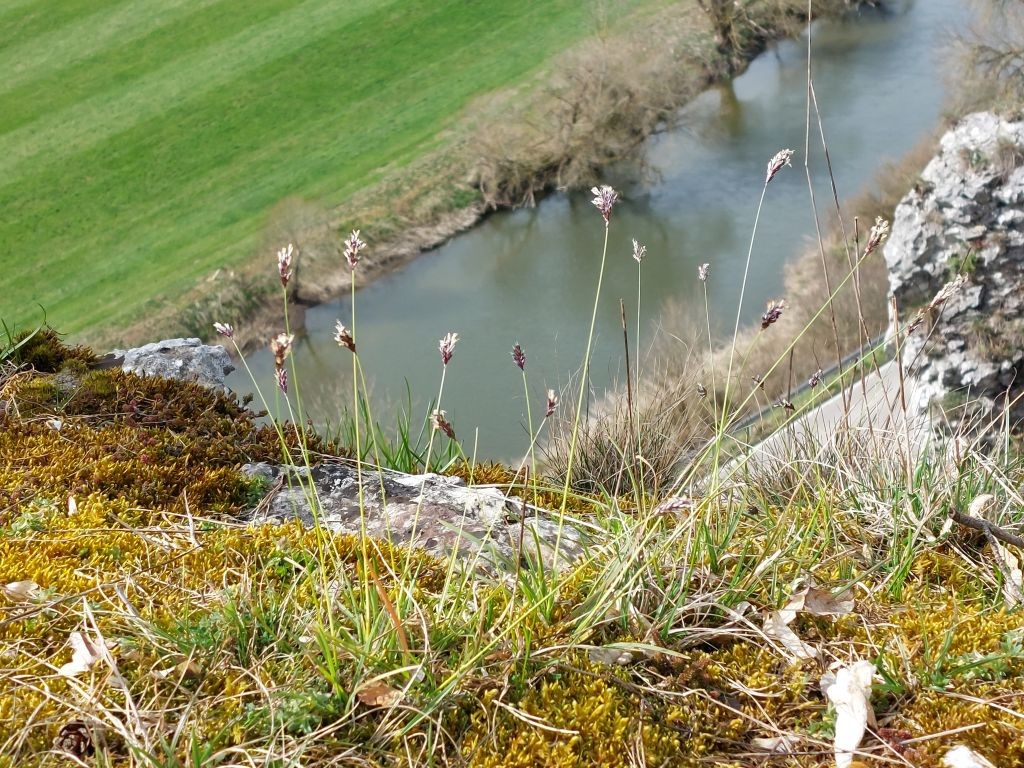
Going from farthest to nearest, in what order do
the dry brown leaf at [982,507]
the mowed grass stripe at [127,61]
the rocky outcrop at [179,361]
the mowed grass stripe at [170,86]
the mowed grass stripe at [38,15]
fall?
the mowed grass stripe at [38,15] → the mowed grass stripe at [127,61] → the mowed grass stripe at [170,86] → the rocky outcrop at [179,361] → the dry brown leaf at [982,507]

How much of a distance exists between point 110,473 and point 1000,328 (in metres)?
11.6

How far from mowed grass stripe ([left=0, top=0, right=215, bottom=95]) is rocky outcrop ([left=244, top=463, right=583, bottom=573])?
32.4 meters

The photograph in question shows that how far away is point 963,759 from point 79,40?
37.1m

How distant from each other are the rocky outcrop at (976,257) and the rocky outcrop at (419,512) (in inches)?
398

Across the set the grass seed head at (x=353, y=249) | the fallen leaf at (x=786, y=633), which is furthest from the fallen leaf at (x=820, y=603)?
the grass seed head at (x=353, y=249)

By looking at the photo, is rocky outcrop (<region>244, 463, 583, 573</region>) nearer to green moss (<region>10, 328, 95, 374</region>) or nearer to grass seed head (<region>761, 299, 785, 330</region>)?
grass seed head (<region>761, 299, 785, 330</region>)

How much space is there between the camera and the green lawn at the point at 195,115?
24.9 m

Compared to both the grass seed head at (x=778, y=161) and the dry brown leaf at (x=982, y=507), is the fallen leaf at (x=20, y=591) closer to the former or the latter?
the grass seed head at (x=778, y=161)

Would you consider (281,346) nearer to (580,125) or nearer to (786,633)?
(786,633)

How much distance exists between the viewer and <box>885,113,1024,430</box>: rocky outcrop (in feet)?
39.6

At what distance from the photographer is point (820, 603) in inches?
94.0

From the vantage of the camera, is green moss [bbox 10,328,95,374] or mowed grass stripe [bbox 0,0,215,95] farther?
mowed grass stripe [bbox 0,0,215,95]

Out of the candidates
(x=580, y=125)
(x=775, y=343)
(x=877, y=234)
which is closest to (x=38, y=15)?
(x=580, y=125)

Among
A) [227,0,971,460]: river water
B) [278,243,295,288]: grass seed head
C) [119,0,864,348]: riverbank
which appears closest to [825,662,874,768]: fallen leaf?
[278,243,295,288]: grass seed head
